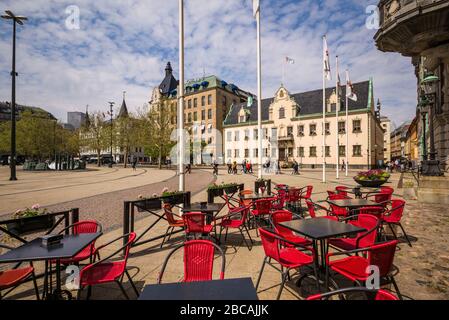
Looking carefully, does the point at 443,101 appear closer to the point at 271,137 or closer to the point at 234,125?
the point at 271,137

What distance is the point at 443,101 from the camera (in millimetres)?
14289

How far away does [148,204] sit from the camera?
6070 millimetres

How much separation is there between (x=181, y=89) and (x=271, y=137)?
44355mm

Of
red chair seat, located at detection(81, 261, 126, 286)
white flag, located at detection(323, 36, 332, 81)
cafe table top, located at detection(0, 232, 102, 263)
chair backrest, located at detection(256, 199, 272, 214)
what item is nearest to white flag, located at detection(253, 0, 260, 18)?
white flag, located at detection(323, 36, 332, 81)

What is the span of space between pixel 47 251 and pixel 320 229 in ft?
13.4

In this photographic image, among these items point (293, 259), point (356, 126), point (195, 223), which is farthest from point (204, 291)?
point (356, 126)

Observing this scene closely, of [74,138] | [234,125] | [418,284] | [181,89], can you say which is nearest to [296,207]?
[418,284]

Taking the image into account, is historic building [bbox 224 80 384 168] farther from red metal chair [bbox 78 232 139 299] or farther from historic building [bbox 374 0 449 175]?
red metal chair [bbox 78 232 139 299]

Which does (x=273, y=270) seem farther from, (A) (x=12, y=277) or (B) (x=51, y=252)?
(A) (x=12, y=277)

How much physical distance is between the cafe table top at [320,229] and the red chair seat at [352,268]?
0.43 m

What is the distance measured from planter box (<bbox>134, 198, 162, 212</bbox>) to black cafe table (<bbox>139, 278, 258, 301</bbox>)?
381 cm

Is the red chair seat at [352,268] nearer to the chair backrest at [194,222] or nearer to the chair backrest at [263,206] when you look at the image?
the chair backrest at [194,222]

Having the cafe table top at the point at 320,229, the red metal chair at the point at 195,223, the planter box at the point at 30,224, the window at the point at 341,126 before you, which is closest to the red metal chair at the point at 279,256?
the cafe table top at the point at 320,229
